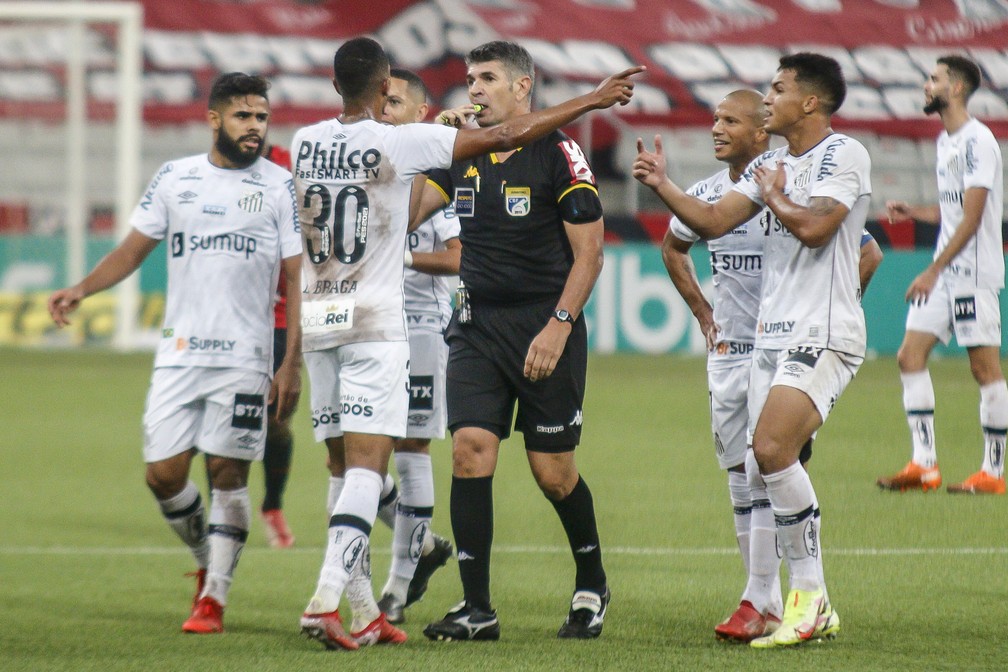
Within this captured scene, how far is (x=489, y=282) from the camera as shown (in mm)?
5336

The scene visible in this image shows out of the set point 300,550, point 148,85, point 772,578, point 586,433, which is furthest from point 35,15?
point 772,578

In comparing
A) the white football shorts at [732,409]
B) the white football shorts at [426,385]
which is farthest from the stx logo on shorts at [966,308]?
the white football shorts at [426,385]

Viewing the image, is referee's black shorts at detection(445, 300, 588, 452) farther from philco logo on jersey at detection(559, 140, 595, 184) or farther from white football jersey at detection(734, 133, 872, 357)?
white football jersey at detection(734, 133, 872, 357)

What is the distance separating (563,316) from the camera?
5094 millimetres

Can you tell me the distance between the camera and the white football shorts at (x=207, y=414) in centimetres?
554

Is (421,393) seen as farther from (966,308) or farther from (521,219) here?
(966,308)

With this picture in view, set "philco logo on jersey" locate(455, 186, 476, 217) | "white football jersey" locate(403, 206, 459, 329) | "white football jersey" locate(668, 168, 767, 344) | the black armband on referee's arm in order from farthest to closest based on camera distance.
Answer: "white football jersey" locate(403, 206, 459, 329)
"white football jersey" locate(668, 168, 767, 344)
"philco logo on jersey" locate(455, 186, 476, 217)
the black armband on referee's arm

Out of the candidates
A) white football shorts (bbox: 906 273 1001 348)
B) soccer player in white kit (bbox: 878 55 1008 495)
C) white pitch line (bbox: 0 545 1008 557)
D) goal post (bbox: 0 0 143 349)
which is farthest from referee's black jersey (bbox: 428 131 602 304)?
goal post (bbox: 0 0 143 349)

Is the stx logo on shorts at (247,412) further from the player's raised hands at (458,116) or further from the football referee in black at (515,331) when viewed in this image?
the player's raised hands at (458,116)

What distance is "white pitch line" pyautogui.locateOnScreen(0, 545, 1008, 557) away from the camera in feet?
22.5

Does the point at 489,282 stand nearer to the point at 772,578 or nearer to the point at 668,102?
the point at 772,578

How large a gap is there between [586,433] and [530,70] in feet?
22.7

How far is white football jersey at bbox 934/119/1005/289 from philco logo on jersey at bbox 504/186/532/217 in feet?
12.9

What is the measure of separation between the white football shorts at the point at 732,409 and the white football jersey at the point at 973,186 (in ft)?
10.4
